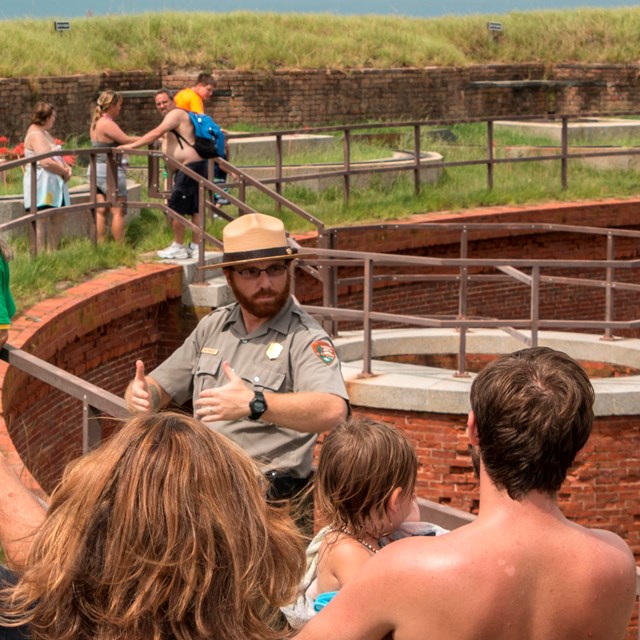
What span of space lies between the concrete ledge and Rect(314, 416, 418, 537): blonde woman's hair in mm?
6098

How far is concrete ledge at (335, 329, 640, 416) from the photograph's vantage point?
375 inches

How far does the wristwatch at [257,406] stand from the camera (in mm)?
3863

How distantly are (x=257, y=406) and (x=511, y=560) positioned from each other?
Result: 4.77 ft

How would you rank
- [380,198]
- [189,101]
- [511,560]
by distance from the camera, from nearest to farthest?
[511,560] < [189,101] < [380,198]

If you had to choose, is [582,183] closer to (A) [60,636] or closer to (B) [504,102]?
(B) [504,102]

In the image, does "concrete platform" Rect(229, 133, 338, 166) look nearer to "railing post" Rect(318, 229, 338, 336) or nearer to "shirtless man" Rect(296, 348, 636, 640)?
"railing post" Rect(318, 229, 338, 336)

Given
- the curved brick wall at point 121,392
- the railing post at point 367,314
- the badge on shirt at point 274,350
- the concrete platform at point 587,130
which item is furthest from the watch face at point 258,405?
the concrete platform at point 587,130

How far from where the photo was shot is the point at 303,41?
2578 cm

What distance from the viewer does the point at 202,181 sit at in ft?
37.1

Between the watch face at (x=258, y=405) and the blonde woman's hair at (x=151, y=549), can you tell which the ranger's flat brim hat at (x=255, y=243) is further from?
the blonde woman's hair at (x=151, y=549)

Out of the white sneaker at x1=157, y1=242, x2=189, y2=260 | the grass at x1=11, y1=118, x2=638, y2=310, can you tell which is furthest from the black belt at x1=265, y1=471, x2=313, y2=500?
the white sneaker at x1=157, y1=242, x2=189, y2=260

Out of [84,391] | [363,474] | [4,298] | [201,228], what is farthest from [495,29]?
[363,474]

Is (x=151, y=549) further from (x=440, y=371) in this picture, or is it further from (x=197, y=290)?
(x=197, y=290)

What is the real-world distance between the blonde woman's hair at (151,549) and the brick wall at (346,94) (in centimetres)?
1904
